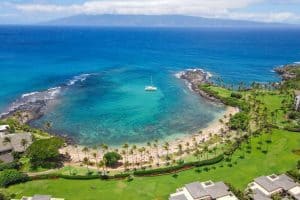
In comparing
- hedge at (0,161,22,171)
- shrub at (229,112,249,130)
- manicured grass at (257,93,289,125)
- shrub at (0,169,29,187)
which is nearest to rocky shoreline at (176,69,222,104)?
manicured grass at (257,93,289,125)

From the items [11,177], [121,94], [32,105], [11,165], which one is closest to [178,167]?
[11,177]

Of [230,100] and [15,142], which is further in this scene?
[230,100]

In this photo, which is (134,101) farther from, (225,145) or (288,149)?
(288,149)

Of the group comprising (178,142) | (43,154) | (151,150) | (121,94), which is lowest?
(178,142)

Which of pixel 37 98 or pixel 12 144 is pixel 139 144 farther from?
pixel 37 98

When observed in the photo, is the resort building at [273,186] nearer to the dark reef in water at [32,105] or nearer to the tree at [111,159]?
the tree at [111,159]

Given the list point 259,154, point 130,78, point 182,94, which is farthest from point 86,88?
point 259,154
